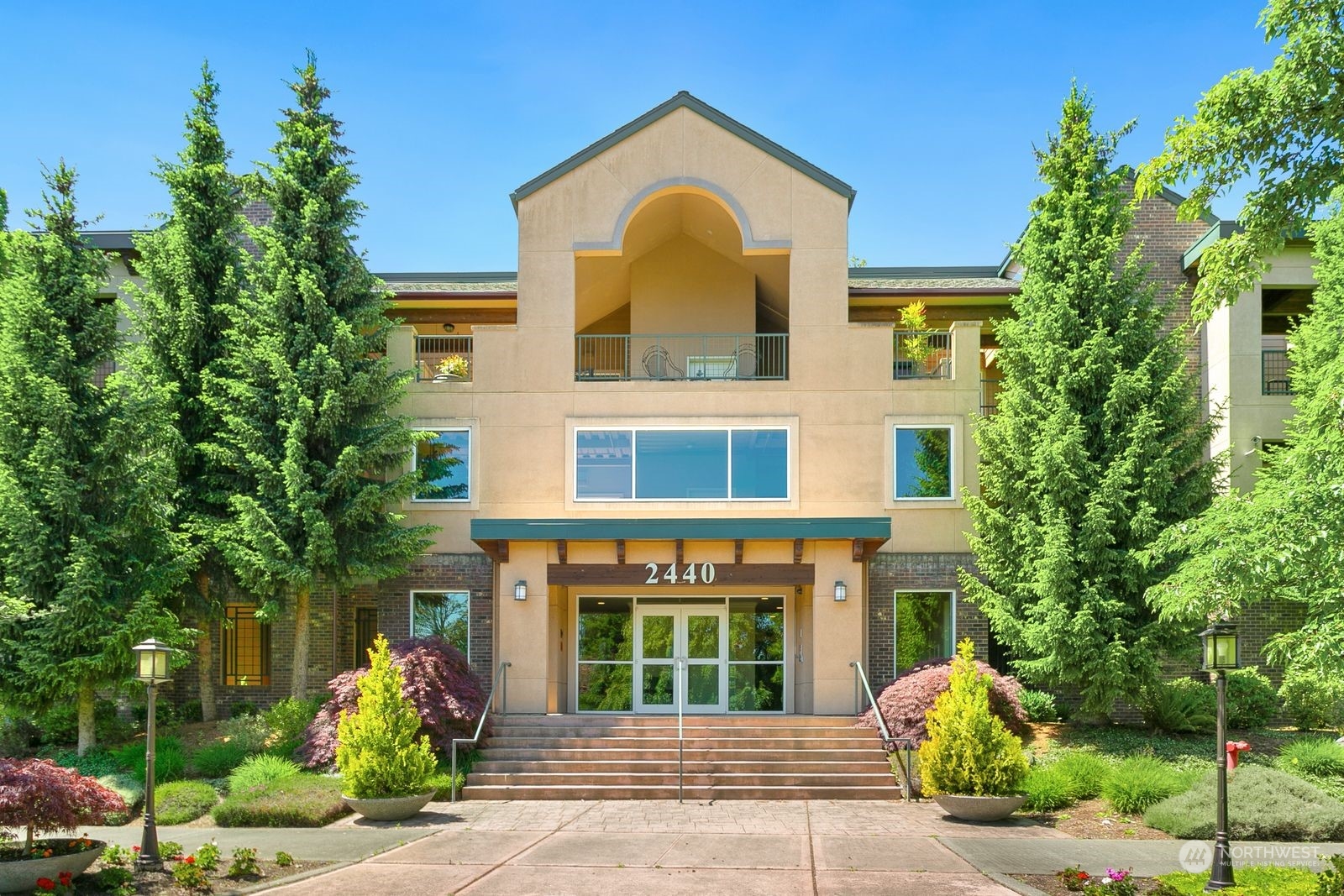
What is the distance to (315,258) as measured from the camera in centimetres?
2017

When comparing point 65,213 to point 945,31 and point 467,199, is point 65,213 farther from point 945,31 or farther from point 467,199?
point 945,31

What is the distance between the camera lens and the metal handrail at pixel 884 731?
16.8m

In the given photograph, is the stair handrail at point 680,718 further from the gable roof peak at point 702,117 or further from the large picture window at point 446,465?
the gable roof peak at point 702,117

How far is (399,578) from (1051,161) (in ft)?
45.7

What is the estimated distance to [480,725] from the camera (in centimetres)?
1733

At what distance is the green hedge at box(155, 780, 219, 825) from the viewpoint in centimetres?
1542

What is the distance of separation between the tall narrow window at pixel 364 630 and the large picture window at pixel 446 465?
2.45 metres

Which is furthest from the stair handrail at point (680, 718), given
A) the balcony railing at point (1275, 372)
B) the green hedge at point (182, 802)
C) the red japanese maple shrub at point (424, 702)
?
the balcony railing at point (1275, 372)

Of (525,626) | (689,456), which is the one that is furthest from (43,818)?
(689,456)

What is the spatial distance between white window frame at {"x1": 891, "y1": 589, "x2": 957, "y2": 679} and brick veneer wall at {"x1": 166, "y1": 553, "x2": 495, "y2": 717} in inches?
295

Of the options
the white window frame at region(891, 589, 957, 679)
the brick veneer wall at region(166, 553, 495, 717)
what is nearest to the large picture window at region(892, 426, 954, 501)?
the white window frame at region(891, 589, 957, 679)

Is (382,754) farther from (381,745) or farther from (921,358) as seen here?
→ (921,358)

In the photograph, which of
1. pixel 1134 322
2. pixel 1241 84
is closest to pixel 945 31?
pixel 1241 84
